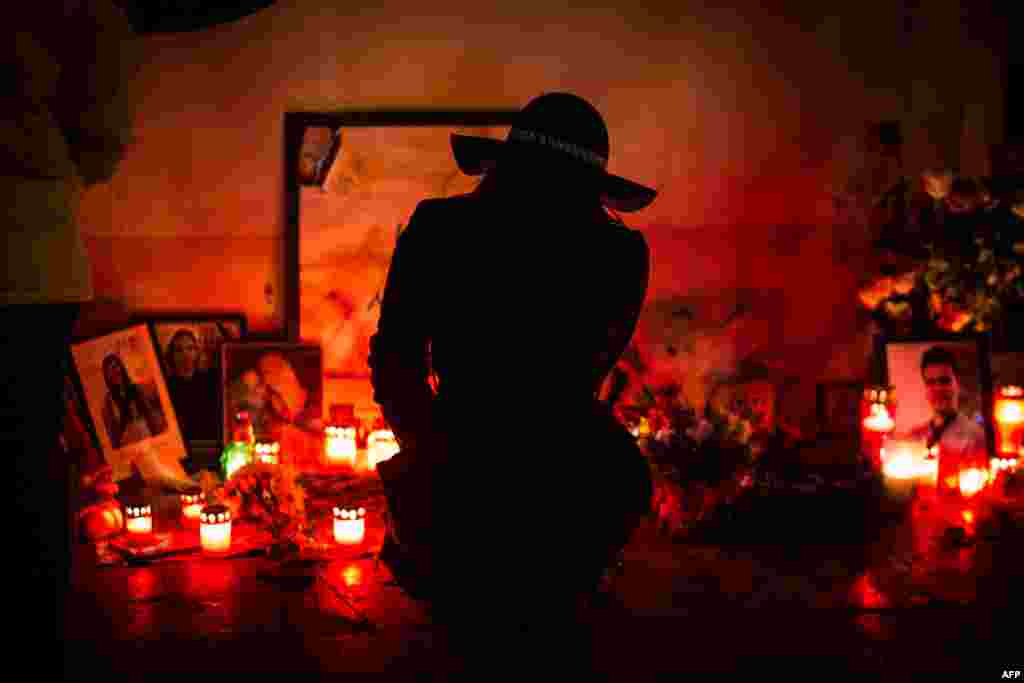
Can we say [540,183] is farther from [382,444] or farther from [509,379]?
[382,444]

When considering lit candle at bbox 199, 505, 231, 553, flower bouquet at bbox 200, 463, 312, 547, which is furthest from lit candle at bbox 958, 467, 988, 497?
lit candle at bbox 199, 505, 231, 553

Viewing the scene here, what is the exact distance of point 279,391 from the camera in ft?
15.7

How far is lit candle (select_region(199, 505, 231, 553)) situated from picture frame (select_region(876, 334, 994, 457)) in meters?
3.00

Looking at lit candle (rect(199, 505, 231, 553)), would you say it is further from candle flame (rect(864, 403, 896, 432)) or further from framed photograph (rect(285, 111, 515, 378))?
candle flame (rect(864, 403, 896, 432))

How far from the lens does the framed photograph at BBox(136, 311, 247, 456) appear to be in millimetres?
4758

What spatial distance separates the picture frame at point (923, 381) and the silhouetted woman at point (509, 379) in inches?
107

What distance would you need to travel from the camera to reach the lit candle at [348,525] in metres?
3.83

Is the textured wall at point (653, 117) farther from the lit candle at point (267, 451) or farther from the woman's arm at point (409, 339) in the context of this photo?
the woman's arm at point (409, 339)

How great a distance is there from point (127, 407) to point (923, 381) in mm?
3641

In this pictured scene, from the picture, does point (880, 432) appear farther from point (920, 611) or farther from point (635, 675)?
point (635, 675)

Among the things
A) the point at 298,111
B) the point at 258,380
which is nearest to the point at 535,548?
the point at 258,380

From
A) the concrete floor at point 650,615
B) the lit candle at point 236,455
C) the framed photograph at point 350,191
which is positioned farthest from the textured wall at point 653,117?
the concrete floor at point 650,615

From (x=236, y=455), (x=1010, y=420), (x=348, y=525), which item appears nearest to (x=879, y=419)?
(x=1010, y=420)

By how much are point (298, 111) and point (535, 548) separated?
2.98m
